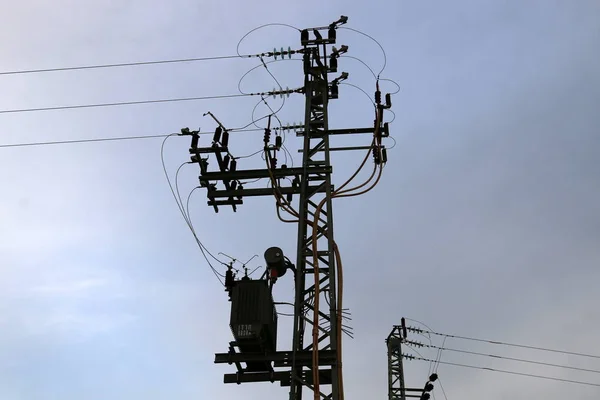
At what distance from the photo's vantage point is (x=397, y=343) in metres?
27.3

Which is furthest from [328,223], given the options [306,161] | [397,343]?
[397,343]

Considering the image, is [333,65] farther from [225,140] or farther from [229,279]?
[229,279]

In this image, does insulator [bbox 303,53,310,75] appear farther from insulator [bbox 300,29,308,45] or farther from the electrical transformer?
the electrical transformer

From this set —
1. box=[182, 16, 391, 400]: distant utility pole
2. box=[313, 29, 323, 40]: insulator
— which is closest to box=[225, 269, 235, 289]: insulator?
box=[182, 16, 391, 400]: distant utility pole

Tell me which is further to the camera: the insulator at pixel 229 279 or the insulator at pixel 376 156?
the insulator at pixel 376 156

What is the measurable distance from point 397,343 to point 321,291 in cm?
1707

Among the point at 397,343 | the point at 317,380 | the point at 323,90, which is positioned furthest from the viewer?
the point at 397,343

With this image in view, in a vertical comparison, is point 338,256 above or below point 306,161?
below

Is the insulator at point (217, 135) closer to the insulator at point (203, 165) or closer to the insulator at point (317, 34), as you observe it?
the insulator at point (203, 165)

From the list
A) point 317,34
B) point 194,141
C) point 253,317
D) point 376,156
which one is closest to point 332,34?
point 317,34

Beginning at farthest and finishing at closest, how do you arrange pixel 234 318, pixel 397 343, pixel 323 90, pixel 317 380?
pixel 397 343, pixel 323 90, pixel 234 318, pixel 317 380

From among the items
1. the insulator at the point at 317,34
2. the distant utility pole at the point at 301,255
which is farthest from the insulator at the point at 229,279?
the insulator at the point at 317,34

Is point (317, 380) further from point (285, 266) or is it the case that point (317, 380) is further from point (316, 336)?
point (285, 266)

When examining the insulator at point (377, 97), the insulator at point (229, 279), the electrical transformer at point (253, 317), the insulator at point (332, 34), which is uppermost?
the insulator at point (332, 34)
